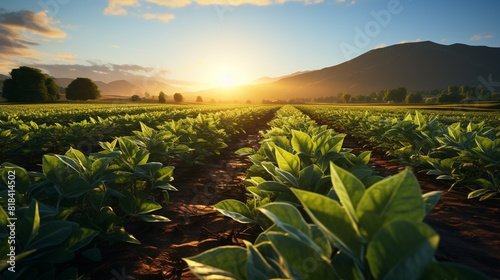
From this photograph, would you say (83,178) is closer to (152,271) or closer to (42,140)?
(152,271)

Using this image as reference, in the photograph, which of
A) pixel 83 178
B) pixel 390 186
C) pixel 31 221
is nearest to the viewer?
pixel 390 186

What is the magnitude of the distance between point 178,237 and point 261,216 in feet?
4.93

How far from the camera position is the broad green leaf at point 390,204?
65 cm

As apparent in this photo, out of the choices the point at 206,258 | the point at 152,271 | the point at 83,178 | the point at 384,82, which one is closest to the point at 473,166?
the point at 206,258

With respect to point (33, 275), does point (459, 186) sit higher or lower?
lower

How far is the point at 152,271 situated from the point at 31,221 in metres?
1.25

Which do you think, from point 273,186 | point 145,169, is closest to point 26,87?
point 145,169

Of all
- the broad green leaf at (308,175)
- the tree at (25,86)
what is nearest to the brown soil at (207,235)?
the broad green leaf at (308,175)

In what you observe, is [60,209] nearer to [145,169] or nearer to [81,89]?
[145,169]

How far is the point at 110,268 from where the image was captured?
1.94m

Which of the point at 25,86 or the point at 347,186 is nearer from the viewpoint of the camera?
the point at 347,186

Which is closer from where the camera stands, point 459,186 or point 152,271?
point 152,271

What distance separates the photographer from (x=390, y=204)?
668 millimetres

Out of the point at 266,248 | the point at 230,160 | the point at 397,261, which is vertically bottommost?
the point at 230,160
